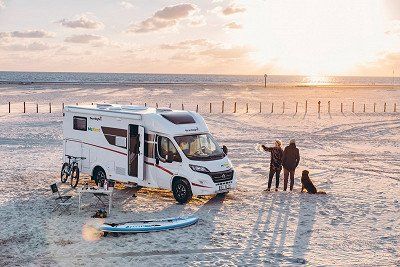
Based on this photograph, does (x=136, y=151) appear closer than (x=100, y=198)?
No

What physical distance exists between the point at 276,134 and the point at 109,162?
1688 centimetres

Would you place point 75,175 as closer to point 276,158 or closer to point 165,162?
point 165,162

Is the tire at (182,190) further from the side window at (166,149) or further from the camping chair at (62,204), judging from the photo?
the camping chair at (62,204)

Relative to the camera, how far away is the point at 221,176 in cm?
1634

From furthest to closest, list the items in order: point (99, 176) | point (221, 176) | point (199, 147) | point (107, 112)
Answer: point (99, 176)
point (107, 112)
point (199, 147)
point (221, 176)

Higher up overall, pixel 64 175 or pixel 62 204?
pixel 64 175

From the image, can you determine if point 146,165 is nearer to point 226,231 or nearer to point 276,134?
point 226,231

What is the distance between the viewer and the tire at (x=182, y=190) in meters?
16.3

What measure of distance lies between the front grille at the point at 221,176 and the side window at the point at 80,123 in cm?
613

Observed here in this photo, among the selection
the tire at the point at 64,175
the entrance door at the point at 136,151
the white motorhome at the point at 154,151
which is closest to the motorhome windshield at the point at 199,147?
the white motorhome at the point at 154,151

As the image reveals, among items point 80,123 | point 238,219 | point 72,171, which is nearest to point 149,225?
point 238,219

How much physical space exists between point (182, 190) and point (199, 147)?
5.30ft

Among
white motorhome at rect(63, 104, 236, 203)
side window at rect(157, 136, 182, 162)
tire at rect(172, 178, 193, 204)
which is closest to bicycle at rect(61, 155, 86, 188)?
white motorhome at rect(63, 104, 236, 203)

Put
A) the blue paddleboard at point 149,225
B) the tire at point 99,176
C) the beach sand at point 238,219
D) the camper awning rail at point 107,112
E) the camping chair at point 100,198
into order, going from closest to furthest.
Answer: the beach sand at point 238,219, the blue paddleboard at point 149,225, the camping chair at point 100,198, the camper awning rail at point 107,112, the tire at point 99,176
